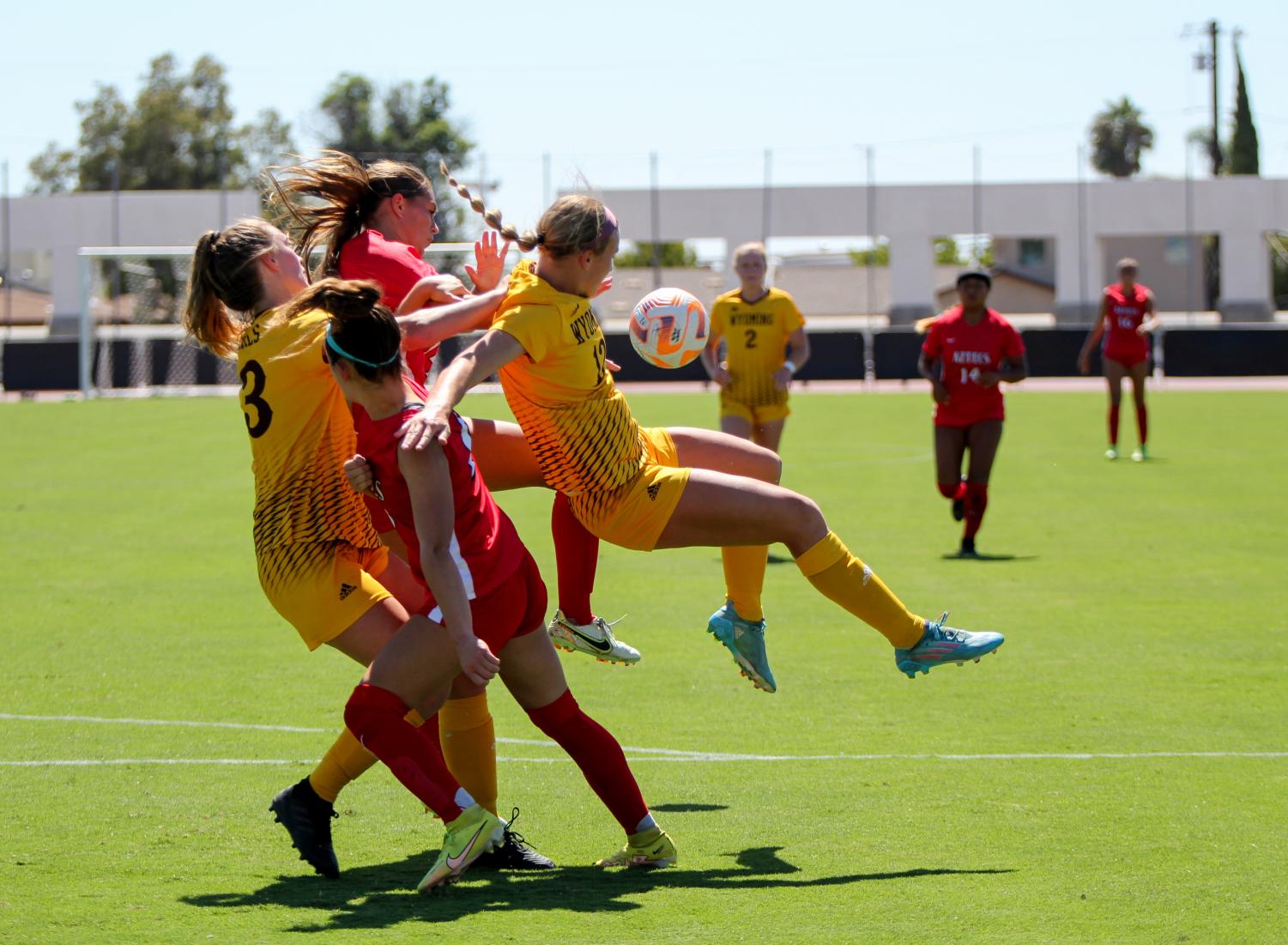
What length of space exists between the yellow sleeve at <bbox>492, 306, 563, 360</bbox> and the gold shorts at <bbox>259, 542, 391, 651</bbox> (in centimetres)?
85

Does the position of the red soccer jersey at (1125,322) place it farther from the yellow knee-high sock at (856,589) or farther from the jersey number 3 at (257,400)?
the jersey number 3 at (257,400)

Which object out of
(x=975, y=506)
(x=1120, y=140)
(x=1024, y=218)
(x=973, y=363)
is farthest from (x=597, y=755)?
(x=1120, y=140)

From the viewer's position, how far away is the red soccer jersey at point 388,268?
5.52m

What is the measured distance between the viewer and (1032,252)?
84188 millimetres

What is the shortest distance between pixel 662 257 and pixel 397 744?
7603 cm

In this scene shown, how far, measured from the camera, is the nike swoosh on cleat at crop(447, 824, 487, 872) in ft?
15.2

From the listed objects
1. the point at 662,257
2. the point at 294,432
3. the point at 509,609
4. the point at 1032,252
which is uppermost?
the point at 1032,252

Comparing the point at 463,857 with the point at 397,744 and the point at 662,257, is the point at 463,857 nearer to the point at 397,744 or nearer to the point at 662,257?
the point at 397,744

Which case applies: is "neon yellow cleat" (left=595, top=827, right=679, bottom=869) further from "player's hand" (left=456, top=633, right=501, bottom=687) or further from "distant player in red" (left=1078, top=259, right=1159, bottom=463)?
"distant player in red" (left=1078, top=259, right=1159, bottom=463)

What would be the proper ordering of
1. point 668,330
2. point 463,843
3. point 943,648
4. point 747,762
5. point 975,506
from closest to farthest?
point 463,843 < point 943,648 < point 747,762 < point 668,330 < point 975,506

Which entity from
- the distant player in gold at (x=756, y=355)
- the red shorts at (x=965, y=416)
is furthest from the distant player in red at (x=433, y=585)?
the red shorts at (x=965, y=416)

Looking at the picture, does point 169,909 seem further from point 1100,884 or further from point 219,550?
point 219,550

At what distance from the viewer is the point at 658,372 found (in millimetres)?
37844

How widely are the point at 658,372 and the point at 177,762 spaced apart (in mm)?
31816
